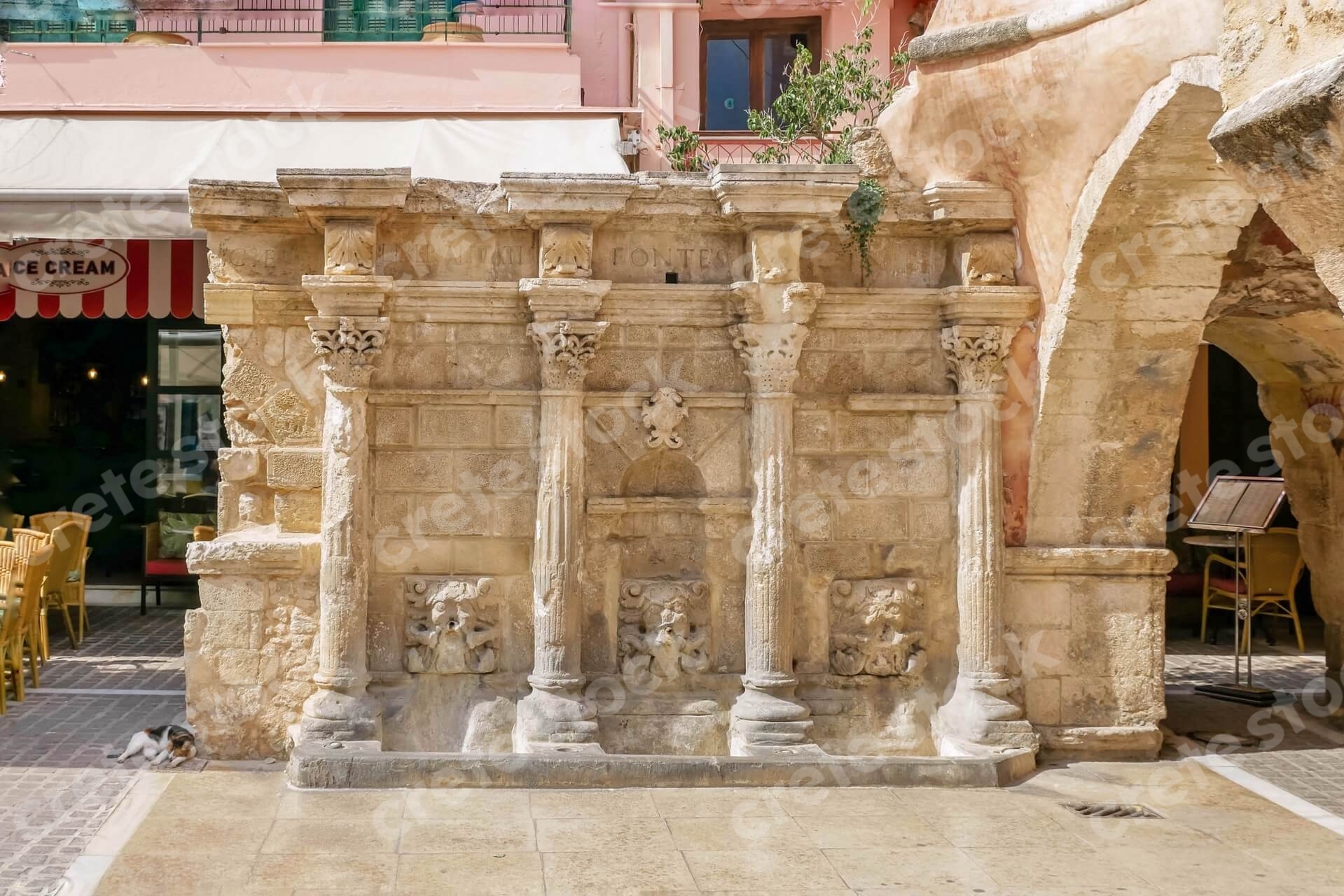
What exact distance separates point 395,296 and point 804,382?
7.24 feet

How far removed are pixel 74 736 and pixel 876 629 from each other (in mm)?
4452

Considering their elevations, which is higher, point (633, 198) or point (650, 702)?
point (633, 198)

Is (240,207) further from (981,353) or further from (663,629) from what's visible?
(981,353)

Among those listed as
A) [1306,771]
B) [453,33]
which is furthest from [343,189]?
[1306,771]

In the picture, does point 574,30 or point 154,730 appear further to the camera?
point 574,30

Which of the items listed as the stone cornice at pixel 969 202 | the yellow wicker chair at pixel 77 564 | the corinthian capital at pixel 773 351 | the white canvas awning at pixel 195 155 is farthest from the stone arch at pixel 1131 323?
the yellow wicker chair at pixel 77 564

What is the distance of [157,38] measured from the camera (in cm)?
1133

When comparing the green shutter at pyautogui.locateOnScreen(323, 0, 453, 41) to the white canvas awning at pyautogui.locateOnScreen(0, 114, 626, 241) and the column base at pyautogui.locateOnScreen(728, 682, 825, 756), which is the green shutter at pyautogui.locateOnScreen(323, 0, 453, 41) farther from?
the column base at pyautogui.locateOnScreen(728, 682, 825, 756)

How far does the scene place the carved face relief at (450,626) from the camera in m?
6.86

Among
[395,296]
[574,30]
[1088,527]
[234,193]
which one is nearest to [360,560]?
[395,296]

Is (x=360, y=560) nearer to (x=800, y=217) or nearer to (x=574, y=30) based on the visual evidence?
(x=800, y=217)

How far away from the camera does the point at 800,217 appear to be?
6.80 metres

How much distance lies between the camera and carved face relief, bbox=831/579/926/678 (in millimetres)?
7008

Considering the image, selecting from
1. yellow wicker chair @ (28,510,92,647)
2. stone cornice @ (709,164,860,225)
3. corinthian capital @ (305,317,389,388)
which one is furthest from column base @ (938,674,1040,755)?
yellow wicker chair @ (28,510,92,647)
